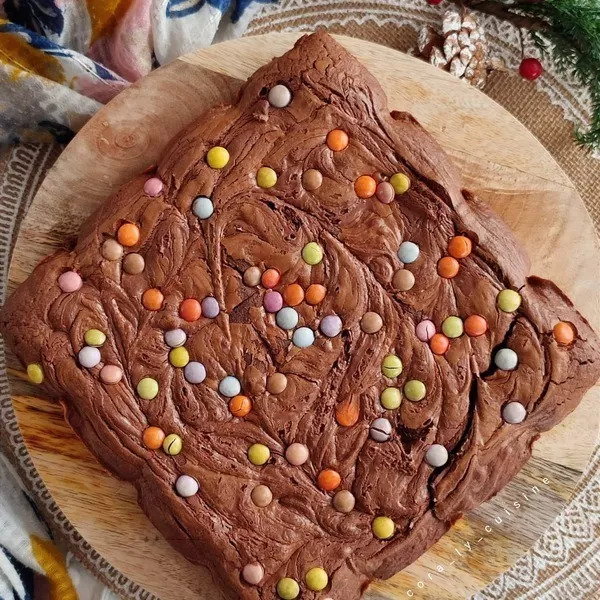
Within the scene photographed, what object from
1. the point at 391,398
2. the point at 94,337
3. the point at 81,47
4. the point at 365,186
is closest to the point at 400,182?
the point at 365,186

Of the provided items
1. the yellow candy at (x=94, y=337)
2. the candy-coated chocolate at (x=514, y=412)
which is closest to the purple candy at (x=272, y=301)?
the yellow candy at (x=94, y=337)

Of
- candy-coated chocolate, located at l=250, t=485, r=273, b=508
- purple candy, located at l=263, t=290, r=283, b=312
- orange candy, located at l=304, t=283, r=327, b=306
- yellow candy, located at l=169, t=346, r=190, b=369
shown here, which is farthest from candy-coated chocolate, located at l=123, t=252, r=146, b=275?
candy-coated chocolate, located at l=250, t=485, r=273, b=508

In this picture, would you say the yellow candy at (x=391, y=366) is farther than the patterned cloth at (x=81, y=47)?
No

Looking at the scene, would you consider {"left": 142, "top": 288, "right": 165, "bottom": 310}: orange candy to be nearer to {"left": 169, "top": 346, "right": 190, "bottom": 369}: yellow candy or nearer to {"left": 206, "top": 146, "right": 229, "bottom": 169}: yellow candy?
{"left": 169, "top": 346, "right": 190, "bottom": 369}: yellow candy

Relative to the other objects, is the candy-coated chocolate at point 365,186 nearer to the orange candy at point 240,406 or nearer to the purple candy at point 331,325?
the purple candy at point 331,325

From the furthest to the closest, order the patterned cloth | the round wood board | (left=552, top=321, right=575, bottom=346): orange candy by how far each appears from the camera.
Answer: the patterned cloth
the round wood board
(left=552, top=321, right=575, bottom=346): orange candy

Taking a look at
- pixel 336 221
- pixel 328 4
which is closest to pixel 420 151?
pixel 336 221
